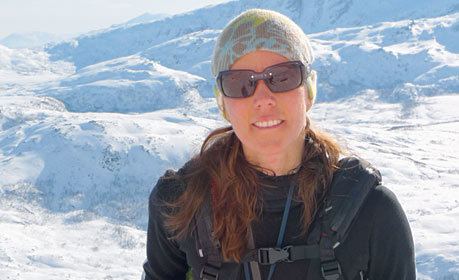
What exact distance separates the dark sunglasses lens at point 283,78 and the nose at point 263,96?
4cm

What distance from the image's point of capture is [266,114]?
471 cm

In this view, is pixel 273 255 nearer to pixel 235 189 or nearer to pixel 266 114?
pixel 235 189

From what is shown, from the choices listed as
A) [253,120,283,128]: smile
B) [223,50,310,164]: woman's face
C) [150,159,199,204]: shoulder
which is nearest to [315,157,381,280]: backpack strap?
[223,50,310,164]: woman's face

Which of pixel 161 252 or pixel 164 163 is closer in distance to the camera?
pixel 161 252

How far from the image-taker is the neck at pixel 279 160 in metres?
4.91

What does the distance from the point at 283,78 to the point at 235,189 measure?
0.97m

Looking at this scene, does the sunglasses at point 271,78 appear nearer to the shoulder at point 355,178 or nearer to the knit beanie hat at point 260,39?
the knit beanie hat at point 260,39

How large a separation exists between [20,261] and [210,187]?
4274 inches

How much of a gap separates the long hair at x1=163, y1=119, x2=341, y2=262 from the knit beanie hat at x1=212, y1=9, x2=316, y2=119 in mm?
632

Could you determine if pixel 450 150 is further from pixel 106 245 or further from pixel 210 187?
pixel 210 187

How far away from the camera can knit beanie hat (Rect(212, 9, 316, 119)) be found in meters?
4.73

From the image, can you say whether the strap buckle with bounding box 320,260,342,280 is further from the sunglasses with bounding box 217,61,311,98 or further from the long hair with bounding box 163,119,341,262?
the sunglasses with bounding box 217,61,311,98

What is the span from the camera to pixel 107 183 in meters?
166

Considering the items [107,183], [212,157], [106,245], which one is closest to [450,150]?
[107,183]
